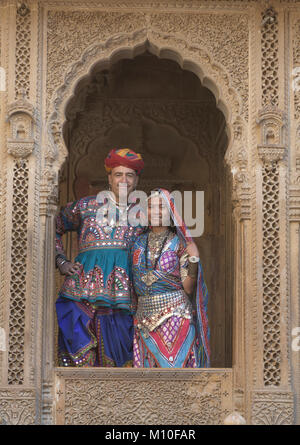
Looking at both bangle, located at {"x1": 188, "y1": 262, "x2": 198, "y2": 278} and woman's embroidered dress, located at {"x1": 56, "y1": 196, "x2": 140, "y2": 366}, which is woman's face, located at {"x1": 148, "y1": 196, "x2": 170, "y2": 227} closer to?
woman's embroidered dress, located at {"x1": 56, "y1": 196, "x2": 140, "y2": 366}

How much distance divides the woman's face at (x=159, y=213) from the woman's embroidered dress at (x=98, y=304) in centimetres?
27

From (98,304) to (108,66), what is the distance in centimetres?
202

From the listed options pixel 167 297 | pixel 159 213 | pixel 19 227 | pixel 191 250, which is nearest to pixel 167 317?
pixel 167 297

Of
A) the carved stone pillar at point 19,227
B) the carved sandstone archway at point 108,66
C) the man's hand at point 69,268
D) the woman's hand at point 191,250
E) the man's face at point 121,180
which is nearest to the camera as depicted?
the carved stone pillar at point 19,227

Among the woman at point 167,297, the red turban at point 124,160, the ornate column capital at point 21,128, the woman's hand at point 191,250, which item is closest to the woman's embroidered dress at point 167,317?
the woman at point 167,297

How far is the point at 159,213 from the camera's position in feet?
33.6

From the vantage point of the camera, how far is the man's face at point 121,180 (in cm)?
1047

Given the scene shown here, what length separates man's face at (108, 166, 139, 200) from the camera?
412 inches

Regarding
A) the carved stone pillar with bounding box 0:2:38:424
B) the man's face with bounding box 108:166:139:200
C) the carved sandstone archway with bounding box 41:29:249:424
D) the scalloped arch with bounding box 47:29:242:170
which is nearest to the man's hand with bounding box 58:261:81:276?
the carved sandstone archway with bounding box 41:29:249:424

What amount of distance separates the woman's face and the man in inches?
9.9

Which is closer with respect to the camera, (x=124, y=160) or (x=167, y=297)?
(x=167, y=297)

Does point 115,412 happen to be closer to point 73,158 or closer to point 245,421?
point 245,421

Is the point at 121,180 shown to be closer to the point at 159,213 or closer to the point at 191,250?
the point at 159,213

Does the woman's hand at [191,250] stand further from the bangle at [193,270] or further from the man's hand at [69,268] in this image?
the man's hand at [69,268]
